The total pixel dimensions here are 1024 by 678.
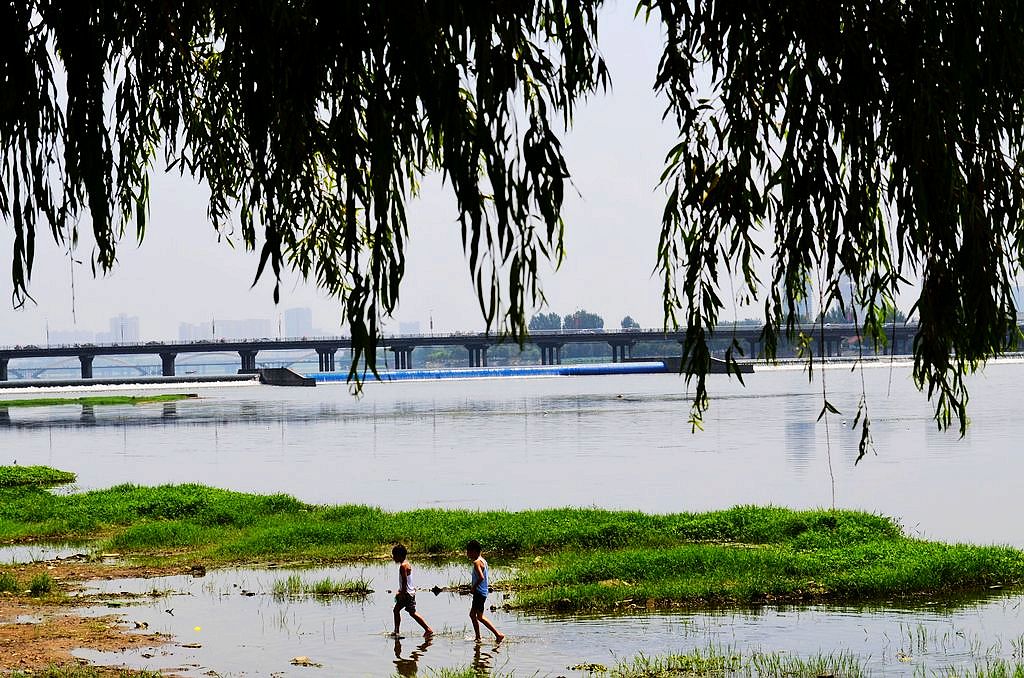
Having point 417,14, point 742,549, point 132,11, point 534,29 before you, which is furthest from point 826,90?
point 742,549

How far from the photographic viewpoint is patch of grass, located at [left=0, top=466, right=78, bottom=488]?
149 ft

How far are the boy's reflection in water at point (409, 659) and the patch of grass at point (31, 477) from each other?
95.8 ft

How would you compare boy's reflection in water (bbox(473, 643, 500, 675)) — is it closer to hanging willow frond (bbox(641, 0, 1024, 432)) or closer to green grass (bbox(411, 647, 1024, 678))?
green grass (bbox(411, 647, 1024, 678))

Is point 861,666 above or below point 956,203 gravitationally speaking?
below

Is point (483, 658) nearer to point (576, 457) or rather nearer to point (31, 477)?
point (31, 477)

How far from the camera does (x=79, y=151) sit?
6852mm

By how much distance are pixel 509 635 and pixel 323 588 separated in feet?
16.7

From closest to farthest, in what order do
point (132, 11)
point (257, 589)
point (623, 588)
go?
point (132, 11), point (623, 588), point (257, 589)

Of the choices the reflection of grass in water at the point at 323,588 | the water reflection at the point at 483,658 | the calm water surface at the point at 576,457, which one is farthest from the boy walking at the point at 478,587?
the calm water surface at the point at 576,457

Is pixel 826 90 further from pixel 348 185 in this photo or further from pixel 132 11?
pixel 132 11

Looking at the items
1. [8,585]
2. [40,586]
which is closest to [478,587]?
[40,586]

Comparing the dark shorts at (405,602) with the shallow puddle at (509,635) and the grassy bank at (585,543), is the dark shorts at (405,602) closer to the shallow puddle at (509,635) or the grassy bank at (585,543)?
the shallow puddle at (509,635)

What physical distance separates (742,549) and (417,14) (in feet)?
69.3

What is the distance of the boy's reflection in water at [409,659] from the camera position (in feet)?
57.6
